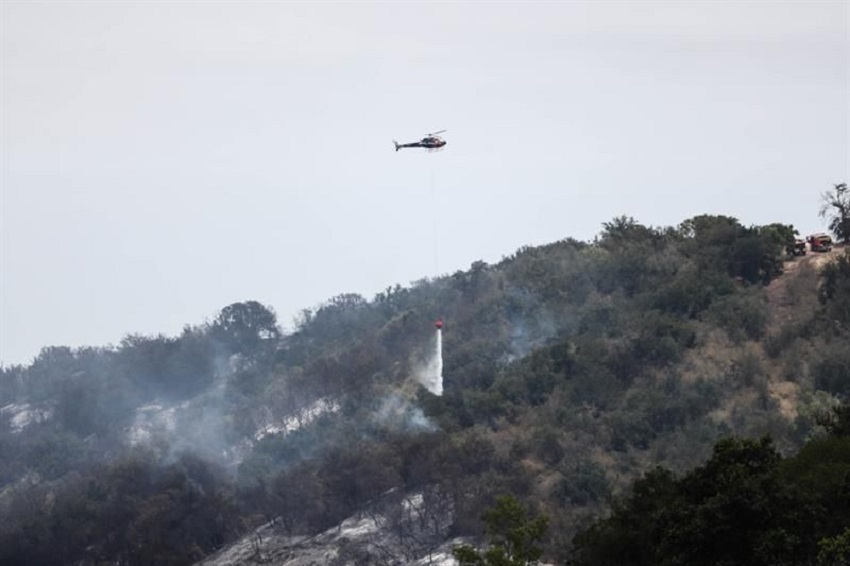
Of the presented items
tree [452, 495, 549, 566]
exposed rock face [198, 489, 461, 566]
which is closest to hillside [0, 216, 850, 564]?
exposed rock face [198, 489, 461, 566]

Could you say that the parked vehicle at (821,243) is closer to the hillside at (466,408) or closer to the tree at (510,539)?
the hillside at (466,408)

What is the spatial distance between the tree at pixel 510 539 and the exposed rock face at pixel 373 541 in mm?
20585

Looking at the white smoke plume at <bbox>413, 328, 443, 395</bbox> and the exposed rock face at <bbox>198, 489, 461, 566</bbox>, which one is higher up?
the white smoke plume at <bbox>413, 328, 443, 395</bbox>

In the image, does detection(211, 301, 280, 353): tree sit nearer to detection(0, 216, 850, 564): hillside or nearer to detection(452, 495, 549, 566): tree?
detection(0, 216, 850, 564): hillside

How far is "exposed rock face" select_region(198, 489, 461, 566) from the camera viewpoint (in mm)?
102625

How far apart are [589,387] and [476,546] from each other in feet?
73.0

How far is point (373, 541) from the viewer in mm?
104875

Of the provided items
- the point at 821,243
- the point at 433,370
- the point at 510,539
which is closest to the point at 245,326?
the point at 433,370

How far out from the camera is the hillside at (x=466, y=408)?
107250 mm

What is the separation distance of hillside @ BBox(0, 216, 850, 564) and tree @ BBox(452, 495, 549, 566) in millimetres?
14654

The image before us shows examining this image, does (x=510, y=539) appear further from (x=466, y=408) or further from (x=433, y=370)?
(x=433, y=370)

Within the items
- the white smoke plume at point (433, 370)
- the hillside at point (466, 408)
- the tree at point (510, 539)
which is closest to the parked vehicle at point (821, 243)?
the hillside at point (466, 408)

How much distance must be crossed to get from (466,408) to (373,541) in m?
15.6

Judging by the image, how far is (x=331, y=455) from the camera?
11588 cm
